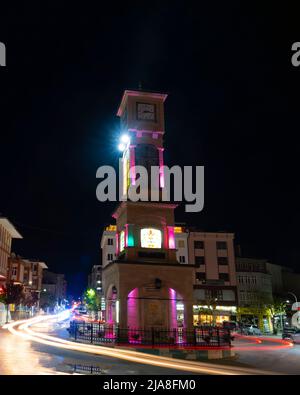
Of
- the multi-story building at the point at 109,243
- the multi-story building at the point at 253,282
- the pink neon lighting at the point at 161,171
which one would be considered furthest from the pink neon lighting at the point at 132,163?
the multi-story building at the point at 109,243

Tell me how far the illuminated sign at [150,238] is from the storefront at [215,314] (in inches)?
1503

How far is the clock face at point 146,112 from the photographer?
1296 inches

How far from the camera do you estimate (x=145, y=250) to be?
1162 inches

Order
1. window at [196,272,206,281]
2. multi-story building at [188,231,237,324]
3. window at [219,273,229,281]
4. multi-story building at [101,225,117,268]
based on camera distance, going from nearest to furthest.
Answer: multi-story building at [188,231,237,324] → window at [196,272,206,281] → window at [219,273,229,281] → multi-story building at [101,225,117,268]

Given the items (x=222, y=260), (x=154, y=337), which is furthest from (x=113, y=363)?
(x=222, y=260)

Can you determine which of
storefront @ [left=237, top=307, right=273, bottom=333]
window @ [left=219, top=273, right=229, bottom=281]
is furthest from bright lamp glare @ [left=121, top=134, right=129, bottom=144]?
window @ [left=219, top=273, right=229, bottom=281]

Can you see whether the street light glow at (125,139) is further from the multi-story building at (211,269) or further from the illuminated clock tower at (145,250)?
the multi-story building at (211,269)

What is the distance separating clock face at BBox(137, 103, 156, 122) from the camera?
3291 centimetres

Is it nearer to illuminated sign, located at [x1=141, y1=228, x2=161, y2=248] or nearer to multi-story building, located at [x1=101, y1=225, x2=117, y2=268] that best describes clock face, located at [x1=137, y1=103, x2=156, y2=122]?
illuminated sign, located at [x1=141, y1=228, x2=161, y2=248]

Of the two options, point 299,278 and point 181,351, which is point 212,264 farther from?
point 181,351

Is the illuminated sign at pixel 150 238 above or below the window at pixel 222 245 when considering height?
below
